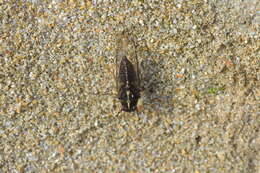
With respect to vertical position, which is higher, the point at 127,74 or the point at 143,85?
the point at 127,74

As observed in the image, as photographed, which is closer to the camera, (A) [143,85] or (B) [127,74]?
(B) [127,74]

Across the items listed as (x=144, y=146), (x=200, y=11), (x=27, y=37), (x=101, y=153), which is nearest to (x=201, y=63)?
(x=200, y=11)

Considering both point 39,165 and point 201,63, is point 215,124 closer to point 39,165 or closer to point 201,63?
point 201,63
